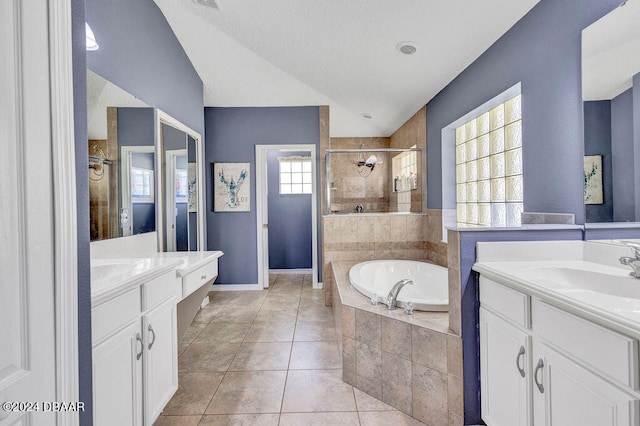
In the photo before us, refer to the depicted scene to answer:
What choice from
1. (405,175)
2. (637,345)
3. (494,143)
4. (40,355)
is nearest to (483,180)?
(494,143)

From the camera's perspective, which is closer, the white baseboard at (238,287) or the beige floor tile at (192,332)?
the beige floor tile at (192,332)

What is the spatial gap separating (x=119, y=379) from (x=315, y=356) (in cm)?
146

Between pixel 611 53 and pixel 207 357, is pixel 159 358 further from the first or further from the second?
pixel 611 53

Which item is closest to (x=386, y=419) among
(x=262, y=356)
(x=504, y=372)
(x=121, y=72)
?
(x=504, y=372)

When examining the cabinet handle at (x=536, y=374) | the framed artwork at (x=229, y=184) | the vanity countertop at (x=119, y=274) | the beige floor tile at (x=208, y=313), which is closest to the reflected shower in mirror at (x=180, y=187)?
the framed artwork at (x=229, y=184)

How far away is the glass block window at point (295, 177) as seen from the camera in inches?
206

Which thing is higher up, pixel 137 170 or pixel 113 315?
pixel 137 170

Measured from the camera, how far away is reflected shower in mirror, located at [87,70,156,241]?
181 centimetres

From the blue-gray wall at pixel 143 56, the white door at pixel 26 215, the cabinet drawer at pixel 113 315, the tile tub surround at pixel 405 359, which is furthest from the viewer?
the blue-gray wall at pixel 143 56

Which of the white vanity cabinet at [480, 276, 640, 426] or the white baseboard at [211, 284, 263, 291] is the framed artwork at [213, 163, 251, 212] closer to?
the white baseboard at [211, 284, 263, 291]

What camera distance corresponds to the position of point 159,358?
4.91 ft

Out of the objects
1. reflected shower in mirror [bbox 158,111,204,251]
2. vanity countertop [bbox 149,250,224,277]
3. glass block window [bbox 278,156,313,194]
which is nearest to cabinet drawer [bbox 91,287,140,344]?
vanity countertop [bbox 149,250,224,277]

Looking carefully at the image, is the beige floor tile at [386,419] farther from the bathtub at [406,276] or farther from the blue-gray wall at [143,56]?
the blue-gray wall at [143,56]

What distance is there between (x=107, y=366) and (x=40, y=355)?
0.45 metres
